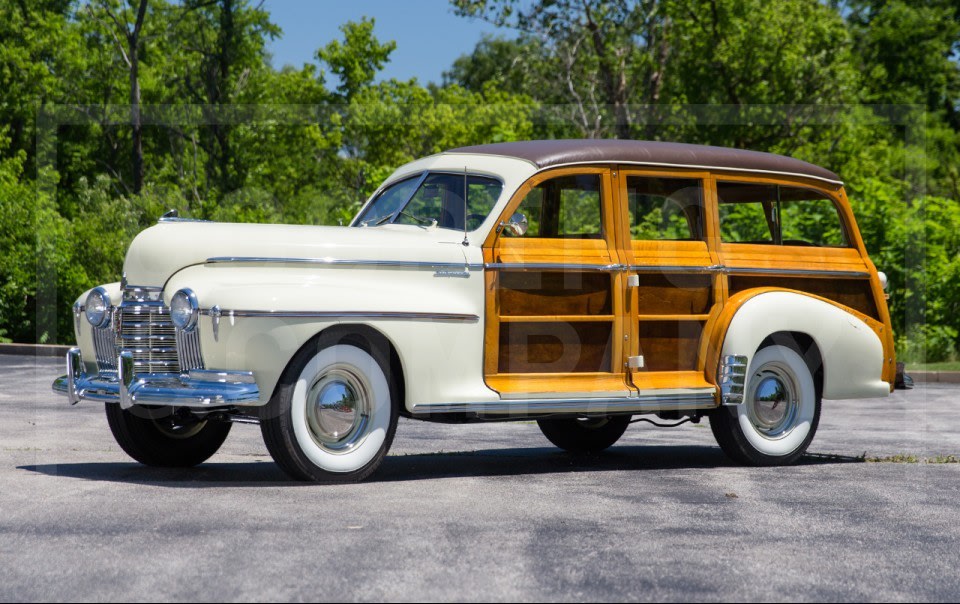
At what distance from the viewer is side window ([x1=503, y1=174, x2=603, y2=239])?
8273 millimetres

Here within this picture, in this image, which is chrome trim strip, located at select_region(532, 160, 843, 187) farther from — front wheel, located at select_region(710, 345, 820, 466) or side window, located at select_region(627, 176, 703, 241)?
front wheel, located at select_region(710, 345, 820, 466)

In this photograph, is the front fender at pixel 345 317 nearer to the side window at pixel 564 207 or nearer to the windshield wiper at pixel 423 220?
the windshield wiper at pixel 423 220

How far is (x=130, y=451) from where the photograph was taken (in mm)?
7918

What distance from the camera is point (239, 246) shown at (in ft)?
23.0

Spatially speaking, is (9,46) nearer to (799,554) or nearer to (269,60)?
(269,60)

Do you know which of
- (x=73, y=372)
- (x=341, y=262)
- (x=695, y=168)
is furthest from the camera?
(x=695, y=168)

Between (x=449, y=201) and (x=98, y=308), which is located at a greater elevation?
(x=449, y=201)

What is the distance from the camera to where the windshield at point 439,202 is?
7.98 metres

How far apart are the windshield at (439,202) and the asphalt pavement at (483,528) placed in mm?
1644

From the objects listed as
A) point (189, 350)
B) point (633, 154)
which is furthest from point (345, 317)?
point (633, 154)

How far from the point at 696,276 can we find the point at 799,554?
3.49m

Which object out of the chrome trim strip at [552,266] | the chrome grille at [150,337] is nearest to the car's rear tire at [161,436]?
the chrome grille at [150,337]

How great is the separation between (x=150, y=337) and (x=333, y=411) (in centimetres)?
112

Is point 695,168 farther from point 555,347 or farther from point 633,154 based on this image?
point 555,347
